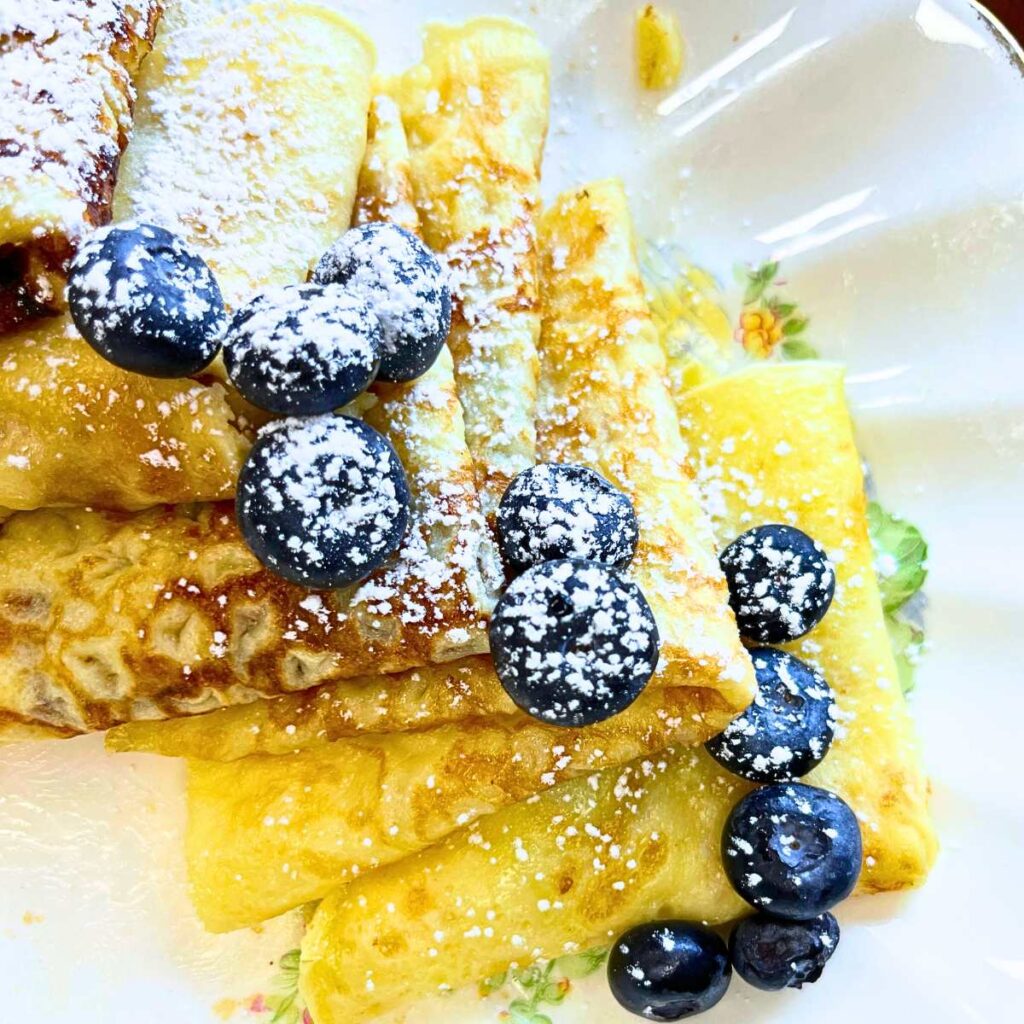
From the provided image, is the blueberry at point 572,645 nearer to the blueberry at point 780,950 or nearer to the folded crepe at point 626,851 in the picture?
the folded crepe at point 626,851

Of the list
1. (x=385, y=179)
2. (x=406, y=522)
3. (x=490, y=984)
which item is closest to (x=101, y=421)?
(x=406, y=522)

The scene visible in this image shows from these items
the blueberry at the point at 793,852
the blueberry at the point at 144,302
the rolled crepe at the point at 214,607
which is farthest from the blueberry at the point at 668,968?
the blueberry at the point at 144,302

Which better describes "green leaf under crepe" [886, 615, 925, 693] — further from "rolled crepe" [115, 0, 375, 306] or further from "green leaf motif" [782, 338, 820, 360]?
"rolled crepe" [115, 0, 375, 306]

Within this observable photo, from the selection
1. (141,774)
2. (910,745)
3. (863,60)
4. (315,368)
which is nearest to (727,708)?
(910,745)

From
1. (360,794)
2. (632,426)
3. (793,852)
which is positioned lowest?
(793,852)

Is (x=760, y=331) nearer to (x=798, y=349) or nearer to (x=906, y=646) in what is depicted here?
(x=798, y=349)

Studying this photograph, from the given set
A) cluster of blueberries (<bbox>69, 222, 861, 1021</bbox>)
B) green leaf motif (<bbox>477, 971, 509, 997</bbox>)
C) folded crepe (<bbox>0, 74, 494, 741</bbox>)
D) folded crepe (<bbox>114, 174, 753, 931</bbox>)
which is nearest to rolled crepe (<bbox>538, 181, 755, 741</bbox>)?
folded crepe (<bbox>114, 174, 753, 931</bbox>)

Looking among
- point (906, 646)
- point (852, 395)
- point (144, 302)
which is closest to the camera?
point (144, 302)
